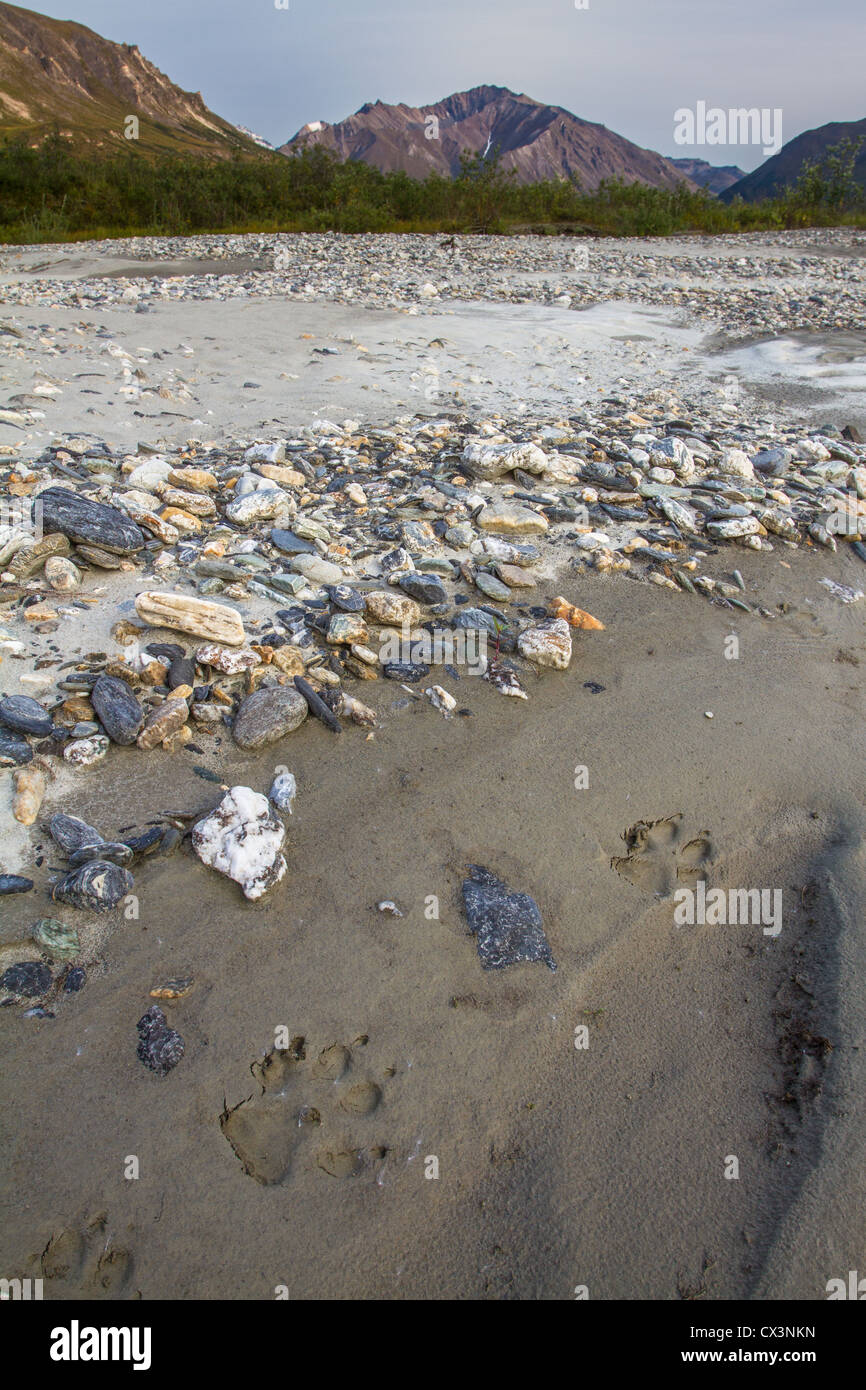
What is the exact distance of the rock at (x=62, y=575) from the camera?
3.22 m

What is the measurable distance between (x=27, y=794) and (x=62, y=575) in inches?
50.1

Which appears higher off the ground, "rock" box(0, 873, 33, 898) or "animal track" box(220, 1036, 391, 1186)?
"rock" box(0, 873, 33, 898)

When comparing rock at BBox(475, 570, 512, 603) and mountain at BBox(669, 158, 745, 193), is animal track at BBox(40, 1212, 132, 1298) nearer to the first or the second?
rock at BBox(475, 570, 512, 603)

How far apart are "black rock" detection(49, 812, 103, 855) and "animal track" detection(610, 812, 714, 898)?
5.35ft

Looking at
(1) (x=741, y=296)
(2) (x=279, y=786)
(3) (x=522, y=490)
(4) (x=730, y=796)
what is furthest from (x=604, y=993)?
(1) (x=741, y=296)

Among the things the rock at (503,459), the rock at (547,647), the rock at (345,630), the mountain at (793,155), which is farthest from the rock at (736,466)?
the mountain at (793,155)

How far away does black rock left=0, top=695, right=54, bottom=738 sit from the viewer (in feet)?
8.29

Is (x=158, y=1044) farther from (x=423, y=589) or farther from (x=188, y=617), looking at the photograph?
(x=423, y=589)

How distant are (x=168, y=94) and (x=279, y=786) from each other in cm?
13566

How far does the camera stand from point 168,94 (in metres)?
103

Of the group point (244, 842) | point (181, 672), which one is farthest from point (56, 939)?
point (181, 672)

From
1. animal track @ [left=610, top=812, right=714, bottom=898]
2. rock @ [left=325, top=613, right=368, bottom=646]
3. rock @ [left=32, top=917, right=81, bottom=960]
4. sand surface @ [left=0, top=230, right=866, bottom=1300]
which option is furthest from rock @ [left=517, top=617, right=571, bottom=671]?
rock @ [left=32, top=917, right=81, bottom=960]

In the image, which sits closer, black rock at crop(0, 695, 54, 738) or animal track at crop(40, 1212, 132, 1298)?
animal track at crop(40, 1212, 132, 1298)
